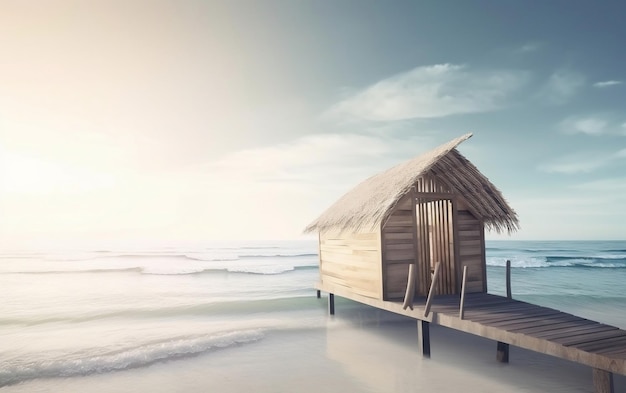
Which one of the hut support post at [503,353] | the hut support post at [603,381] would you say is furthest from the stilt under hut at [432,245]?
the hut support post at [603,381]

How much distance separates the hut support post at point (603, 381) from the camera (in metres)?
5.50

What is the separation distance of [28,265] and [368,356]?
137 feet

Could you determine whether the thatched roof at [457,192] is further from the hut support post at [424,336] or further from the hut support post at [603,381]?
the hut support post at [603,381]

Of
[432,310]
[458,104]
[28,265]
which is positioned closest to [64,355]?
[432,310]

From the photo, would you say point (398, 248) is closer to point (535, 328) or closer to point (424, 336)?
point (424, 336)

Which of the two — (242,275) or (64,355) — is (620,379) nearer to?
(64,355)

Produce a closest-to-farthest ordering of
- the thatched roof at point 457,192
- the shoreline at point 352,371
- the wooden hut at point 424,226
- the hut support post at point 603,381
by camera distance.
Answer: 1. the hut support post at point 603,381
2. the shoreline at point 352,371
3. the wooden hut at point 424,226
4. the thatched roof at point 457,192

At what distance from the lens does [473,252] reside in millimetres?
10852

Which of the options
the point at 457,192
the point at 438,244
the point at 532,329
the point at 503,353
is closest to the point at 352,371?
the point at 503,353

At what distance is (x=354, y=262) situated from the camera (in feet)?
37.7

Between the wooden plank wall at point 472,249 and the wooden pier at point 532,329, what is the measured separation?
1.38 feet

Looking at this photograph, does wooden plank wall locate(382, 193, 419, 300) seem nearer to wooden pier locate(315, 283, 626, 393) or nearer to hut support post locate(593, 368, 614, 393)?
wooden pier locate(315, 283, 626, 393)

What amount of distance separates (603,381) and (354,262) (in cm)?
659

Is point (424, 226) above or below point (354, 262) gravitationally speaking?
above
